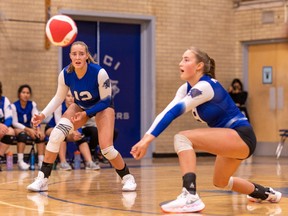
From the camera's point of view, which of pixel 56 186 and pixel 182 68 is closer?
pixel 182 68

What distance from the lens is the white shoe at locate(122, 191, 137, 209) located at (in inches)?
277

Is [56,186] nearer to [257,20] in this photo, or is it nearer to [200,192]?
[200,192]

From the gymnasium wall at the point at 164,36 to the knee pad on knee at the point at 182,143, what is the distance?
850 cm

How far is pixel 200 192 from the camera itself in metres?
8.21

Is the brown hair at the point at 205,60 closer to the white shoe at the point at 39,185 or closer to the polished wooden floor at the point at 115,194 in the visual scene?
the polished wooden floor at the point at 115,194

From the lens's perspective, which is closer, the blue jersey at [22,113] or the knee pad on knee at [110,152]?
the knee pad on knee at [110,152]

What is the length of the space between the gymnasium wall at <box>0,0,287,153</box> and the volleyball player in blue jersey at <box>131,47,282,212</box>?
8.27 metres

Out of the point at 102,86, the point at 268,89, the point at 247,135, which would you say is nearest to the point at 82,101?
the point at 102,86

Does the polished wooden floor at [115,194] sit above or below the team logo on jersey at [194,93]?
below

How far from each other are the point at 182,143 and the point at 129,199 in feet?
4.97

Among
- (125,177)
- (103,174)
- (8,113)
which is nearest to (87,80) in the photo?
(125,177)

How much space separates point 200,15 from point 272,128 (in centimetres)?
321

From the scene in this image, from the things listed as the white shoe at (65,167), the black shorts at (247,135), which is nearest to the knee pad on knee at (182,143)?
the black shorts at (247,135)

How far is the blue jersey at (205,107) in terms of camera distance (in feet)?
20.5
